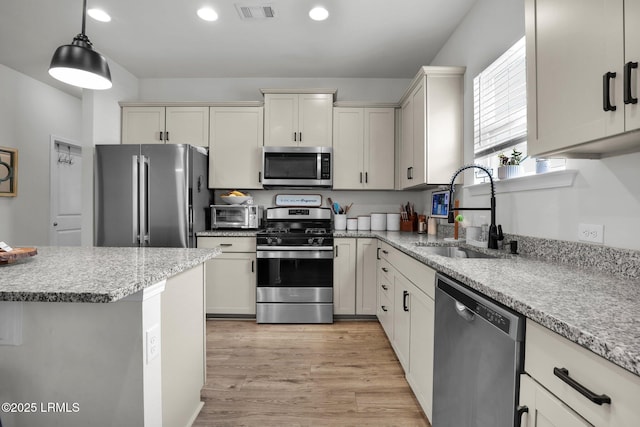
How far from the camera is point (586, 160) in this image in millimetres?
1402

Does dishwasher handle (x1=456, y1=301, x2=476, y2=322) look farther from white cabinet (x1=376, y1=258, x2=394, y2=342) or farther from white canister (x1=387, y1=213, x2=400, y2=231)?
white canister (x1=387, y1=213, x2=400, y2=231)

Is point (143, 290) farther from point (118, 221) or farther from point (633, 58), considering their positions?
point (118, 221)

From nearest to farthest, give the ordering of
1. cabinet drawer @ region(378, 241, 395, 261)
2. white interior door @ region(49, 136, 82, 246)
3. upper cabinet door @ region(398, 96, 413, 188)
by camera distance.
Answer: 1. cabinet drawer @ region(378, 241, 395, 261)
2. upper cabinet door @ region(398, 96, 413, 188)
3. white interior door @ region(49, 136, 82, 246)

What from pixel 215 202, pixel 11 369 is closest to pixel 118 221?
pixel 215 202

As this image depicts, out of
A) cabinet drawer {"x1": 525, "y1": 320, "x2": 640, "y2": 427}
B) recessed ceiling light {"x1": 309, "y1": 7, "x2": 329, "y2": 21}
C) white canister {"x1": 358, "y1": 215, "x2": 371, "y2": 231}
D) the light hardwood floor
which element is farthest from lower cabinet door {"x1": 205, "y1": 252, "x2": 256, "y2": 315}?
cabinet drawer {"x1": 525, "y1": 320, "x2": 640, "y2": 427}

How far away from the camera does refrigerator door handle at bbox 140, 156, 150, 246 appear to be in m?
3.10

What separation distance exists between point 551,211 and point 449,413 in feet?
3.54

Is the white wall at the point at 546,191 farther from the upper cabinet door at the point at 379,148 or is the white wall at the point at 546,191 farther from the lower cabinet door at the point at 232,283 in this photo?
the lower cabinet door at the point at 232,283

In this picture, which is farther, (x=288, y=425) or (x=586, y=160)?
(x=288, y=425)

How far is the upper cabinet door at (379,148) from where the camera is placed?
352cm

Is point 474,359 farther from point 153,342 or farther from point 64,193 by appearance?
point 64,193

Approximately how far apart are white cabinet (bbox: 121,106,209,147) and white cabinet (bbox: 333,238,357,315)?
1.87 m

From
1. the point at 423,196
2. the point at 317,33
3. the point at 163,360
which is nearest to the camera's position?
the point at 163,360

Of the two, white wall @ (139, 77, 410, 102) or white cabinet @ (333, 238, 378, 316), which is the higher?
white wall @ (139, 77, 410, 102)
